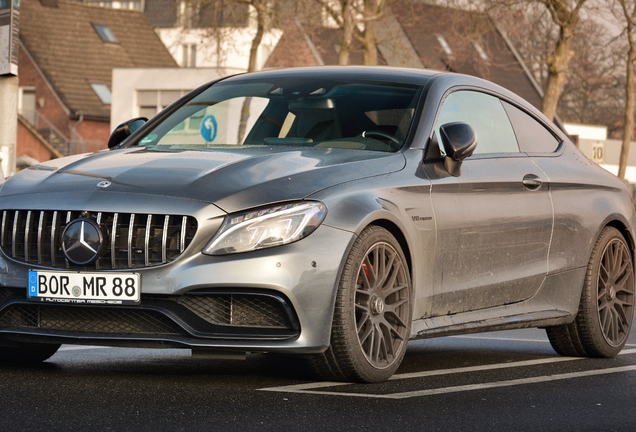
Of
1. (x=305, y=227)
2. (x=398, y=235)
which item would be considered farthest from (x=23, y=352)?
(x=398, y=235)

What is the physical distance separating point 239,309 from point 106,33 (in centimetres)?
5631

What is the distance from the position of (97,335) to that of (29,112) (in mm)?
51166

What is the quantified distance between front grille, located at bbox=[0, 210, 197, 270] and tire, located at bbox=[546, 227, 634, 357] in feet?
10.9

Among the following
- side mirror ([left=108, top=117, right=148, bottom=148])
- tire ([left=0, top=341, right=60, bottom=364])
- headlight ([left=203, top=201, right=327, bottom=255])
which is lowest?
tire ([left=0, top=341, right=60, bottom=364])

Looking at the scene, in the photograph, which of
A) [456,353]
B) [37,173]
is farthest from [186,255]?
[456,353]

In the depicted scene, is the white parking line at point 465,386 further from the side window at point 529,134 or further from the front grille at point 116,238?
the side window at point 529,134

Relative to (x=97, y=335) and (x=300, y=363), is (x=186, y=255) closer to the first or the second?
(x=97, y=335)

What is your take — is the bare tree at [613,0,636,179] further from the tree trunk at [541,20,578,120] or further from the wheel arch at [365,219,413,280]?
the wheel arch at [365,219,413,280]

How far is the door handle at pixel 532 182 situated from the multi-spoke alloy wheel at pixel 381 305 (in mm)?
1467

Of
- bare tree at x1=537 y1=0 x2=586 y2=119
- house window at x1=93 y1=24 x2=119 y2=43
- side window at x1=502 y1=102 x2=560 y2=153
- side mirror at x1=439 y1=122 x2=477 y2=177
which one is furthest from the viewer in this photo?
house window at x1=93 y1=24 x2=119 y2=43

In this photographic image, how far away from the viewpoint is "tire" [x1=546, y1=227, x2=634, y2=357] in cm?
747

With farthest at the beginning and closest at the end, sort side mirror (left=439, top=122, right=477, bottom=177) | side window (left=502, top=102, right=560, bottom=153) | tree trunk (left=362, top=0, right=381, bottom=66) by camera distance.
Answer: tree trunk (left=362, top=0, right=381, bottom=66)
side window (left=502, top=102, right=560, bottom=153)
side mirror (left=439, top=122, right=477, bottom=177)

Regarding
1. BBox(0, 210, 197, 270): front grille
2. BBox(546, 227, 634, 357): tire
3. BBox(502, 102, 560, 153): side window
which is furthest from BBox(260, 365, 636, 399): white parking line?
BBox(502, 102, 560, 153): side window

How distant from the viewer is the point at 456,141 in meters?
6.14
